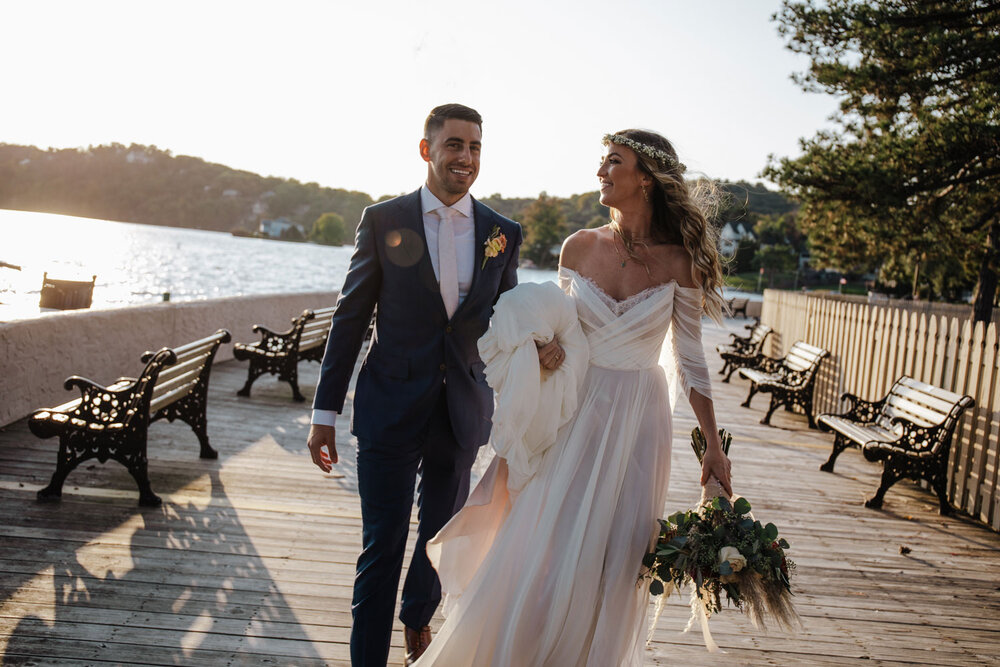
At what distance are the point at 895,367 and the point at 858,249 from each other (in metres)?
16.7

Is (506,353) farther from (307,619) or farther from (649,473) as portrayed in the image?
(307,619)

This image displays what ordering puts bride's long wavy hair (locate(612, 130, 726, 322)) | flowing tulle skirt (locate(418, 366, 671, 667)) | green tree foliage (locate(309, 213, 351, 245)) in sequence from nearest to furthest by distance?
flowing tulle skirt (locate(418, 366, 671, 667)) < bride's long wavy hair (locate(612, 130, 726, 322)) < green tree foliage (locate(309, 213, 351, 245))

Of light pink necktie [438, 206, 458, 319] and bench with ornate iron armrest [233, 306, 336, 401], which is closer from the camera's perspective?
light pink necktie [438, 206, 458, 319]

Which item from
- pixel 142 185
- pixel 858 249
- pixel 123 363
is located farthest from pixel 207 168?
pixel 123 363

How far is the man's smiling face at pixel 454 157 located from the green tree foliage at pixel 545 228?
2916 centimetres

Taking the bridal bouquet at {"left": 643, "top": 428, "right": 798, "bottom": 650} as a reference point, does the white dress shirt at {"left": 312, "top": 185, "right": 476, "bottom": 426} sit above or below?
above

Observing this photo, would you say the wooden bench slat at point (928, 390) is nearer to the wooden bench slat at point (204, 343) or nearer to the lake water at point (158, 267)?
the wooden bench slat at point (204, 343)

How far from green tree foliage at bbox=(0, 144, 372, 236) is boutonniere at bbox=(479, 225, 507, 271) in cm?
8614

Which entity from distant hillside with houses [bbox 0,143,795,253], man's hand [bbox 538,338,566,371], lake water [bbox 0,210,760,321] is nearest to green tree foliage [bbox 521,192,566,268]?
lake water [bbox 0,210,760,321]

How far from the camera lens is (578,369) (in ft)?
9.00

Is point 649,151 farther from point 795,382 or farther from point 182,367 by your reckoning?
point 795,382

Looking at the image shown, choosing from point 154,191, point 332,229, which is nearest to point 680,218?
point 332,229

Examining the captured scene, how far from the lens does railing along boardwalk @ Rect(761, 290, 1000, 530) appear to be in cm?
624

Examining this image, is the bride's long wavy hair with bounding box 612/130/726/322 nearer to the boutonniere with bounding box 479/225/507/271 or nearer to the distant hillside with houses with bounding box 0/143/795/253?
the boutonniere with bounding box 479/225/507/271
